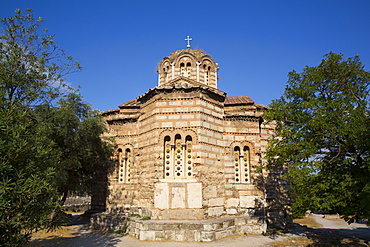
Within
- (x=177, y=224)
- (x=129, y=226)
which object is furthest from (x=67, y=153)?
(x=177, y=224)

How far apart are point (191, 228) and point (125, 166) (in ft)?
18.6

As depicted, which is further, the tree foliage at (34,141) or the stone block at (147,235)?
the stone block at (147,235)

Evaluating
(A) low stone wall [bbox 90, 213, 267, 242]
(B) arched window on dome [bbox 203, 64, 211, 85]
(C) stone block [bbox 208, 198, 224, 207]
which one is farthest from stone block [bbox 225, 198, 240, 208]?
(B) arched window on dome [bbox 203, 64, 211, 85]

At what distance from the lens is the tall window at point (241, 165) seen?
43.3 ft

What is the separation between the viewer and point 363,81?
10.0 m

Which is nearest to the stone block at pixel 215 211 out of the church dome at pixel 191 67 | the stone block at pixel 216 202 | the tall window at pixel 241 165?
the stone block at pixel 216 202

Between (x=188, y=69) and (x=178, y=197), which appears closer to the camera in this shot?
(x=178, y=197)

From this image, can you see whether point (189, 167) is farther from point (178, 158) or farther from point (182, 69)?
point (182, 69)

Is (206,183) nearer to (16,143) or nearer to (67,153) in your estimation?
(67,153)

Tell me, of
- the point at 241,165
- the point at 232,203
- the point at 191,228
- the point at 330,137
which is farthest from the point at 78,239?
the point at 330,137

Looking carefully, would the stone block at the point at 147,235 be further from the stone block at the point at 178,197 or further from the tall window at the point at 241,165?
the tall window at the point at 241,165

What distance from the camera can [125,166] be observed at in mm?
14320

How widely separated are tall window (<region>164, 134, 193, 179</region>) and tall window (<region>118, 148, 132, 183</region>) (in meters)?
3.12

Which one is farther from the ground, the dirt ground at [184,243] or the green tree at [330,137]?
the green tree at [330,137]
